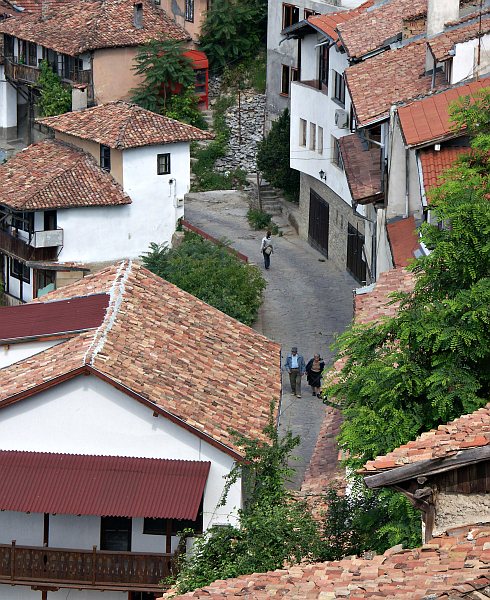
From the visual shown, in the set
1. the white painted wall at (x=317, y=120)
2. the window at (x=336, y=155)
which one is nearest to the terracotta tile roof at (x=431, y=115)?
the white painted wall at (x=317, y=120)

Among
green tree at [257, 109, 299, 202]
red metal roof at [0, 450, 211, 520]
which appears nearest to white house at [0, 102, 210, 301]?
green tree at [257, 109, 299, 202]

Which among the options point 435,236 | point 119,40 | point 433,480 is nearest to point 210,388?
point 435,236

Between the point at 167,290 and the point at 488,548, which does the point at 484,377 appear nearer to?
the point at 488,548

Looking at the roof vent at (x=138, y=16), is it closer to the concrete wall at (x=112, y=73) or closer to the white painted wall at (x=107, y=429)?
the concrete wall at (x=112, y=73)

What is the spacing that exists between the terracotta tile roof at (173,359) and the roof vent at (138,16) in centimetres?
3235

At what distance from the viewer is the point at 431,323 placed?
24656 mm

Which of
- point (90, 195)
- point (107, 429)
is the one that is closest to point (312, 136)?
point (90, 195)

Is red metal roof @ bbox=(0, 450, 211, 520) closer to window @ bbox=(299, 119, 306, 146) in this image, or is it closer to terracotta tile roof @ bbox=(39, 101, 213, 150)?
terracotta tile roof @ bbox=(39, 101, 213, 150)

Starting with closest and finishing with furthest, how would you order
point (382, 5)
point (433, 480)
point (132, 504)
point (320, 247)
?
1. point (433, 480)
2. point (132, 504)
3. point (382, 5)
4. point (320, 247)

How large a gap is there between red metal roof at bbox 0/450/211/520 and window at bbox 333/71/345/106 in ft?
74.9

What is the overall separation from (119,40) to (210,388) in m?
37.2

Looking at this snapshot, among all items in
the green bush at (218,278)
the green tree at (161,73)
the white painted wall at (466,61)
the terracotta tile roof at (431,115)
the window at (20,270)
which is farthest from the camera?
the green tree at (161,73)

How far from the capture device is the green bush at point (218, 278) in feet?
157

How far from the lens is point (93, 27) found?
2697 inches
